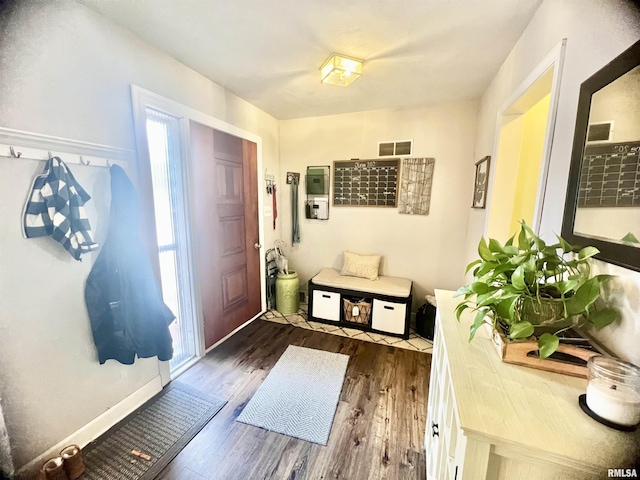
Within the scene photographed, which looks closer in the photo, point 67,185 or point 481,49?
point 67,185

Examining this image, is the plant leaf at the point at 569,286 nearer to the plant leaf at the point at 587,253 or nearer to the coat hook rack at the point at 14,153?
the plant leaf at the point at 587,253

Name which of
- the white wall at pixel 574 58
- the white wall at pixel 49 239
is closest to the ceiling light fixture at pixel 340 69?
the white wall at pixel 574 58

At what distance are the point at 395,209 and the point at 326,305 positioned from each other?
1373 millimetres

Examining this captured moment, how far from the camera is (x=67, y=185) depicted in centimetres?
124

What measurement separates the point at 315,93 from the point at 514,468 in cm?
270

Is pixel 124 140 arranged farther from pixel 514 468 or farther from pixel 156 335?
pixel 514 468

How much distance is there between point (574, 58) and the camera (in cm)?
97

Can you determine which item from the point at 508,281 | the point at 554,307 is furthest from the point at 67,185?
the point at 554,307

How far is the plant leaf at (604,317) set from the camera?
26.5 inches

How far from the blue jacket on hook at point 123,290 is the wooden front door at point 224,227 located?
551mm

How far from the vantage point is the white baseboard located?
125 centimetres

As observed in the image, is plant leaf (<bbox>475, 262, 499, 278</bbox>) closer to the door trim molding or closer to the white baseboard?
the door trim molding

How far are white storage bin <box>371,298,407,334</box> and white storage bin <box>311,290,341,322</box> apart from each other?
407mm

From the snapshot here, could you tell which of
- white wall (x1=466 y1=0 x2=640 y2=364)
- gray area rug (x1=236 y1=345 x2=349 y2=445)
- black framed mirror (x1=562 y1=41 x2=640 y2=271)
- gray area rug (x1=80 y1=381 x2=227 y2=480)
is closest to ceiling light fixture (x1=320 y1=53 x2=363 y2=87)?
white wall (x1=466 y1=0 x2=640 y2=364)
